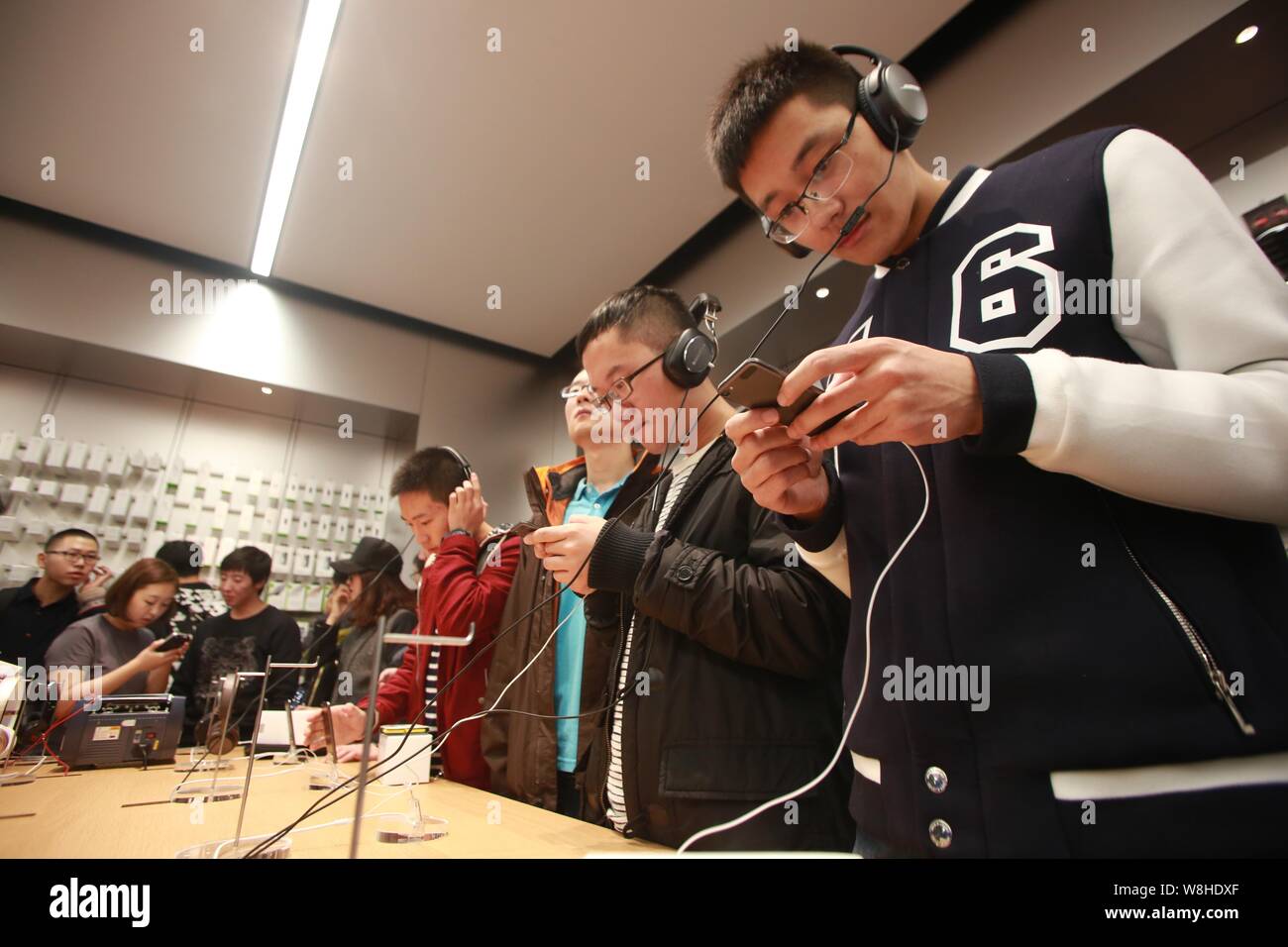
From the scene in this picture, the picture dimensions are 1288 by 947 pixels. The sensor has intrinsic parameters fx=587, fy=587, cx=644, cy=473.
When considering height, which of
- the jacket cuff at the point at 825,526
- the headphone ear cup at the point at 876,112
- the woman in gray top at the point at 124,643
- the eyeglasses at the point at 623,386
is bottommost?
the woman in gray top at the point at 124,643

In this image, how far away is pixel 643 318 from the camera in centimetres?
137

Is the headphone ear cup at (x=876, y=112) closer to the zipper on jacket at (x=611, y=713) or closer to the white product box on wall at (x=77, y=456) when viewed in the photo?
the zipper on jacket at (x=611, y=713)

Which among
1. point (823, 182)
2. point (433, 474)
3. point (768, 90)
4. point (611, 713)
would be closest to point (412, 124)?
point (433, 474)

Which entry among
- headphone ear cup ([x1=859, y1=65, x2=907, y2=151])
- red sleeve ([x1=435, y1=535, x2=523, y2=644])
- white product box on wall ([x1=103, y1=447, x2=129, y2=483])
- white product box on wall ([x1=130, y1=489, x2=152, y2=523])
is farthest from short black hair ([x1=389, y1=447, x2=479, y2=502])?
white product box on wall ([x1=103, y1=447, x2=129, y2=483])

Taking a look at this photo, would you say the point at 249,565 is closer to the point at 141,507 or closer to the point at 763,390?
the point at 141,507

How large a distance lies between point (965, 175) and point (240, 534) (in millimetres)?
3957

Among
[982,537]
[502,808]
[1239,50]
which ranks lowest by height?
[502,808]

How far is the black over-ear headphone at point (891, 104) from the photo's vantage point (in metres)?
0.81

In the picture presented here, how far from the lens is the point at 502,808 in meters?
1.00

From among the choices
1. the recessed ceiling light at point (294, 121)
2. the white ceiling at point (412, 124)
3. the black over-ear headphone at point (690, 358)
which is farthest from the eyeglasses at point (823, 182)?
the recessed ceiling light at point (294, 121)

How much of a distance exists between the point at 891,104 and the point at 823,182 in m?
0.13

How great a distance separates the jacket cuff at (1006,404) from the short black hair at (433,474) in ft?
5.25

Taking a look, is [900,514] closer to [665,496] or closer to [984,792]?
[984,792]

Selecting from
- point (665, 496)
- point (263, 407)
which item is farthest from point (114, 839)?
point (263, 407)
